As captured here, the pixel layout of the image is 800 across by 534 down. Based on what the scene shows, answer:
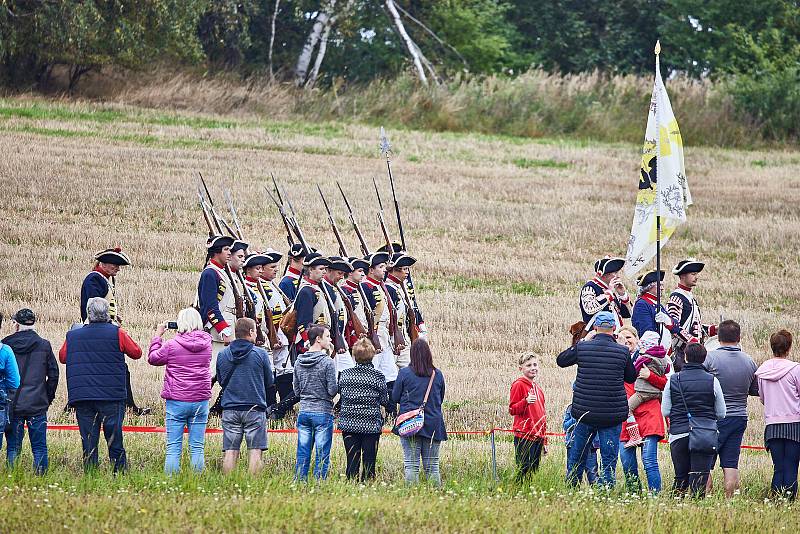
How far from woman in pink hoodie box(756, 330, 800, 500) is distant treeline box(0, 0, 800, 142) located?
25682 millimetres

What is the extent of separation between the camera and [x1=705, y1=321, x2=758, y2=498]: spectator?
10891 mm

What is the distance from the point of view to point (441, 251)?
23.2 meters

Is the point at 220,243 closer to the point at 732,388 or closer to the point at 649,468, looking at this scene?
the point at 649,468

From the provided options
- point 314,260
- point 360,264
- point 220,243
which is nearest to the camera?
point 220,243

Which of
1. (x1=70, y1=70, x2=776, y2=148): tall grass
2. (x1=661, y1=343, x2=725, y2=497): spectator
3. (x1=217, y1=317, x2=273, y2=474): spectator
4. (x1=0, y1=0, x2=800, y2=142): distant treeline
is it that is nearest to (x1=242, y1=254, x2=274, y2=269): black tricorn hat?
(x1=217, y1=317, x2=273, y2=474): spectator

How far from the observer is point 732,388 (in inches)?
431

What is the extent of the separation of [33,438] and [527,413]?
12.8ft

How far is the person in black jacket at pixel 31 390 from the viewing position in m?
10.8

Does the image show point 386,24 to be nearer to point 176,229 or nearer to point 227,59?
point 227,59

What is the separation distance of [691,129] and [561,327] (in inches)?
805

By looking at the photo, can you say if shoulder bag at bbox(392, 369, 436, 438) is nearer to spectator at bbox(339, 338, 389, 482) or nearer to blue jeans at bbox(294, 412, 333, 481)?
spectator at bbox(339, 338, 389, 482)

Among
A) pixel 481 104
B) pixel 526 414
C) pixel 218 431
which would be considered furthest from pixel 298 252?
pixel 481 104

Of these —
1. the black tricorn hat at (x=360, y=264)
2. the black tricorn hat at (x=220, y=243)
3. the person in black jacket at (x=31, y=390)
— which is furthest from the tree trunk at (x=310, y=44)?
the person in black jacket at (x=31, y=390)

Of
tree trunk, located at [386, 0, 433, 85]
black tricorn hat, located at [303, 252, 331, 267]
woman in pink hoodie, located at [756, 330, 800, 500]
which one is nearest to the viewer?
woman in pink hoodie, located at [756, 330, 800, 500]
